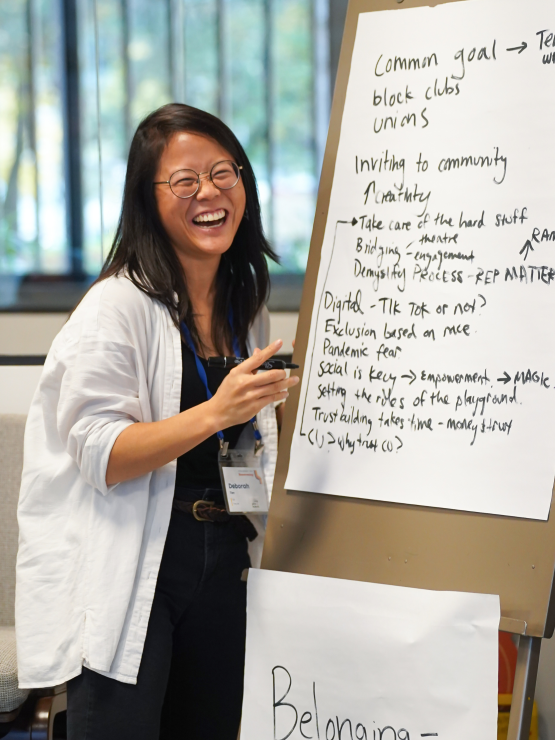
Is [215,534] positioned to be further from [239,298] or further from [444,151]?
[444,151]

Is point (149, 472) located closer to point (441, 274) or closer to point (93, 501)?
point (93, 501)

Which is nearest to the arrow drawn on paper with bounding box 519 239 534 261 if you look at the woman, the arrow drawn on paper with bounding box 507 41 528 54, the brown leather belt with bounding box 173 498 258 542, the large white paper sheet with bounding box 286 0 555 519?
the large white paper sheet with bounding box 286 0 555 519

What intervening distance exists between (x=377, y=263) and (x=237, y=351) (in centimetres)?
37

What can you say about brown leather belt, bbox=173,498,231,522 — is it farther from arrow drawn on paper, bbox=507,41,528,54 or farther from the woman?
arrow drawn on paper, bbox=507,41,528,54

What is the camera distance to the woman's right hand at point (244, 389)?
119 cm

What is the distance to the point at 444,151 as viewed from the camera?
1219mm

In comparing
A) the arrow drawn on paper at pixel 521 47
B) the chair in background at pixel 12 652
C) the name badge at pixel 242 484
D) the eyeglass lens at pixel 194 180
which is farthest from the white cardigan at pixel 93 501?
the arrow drawn on paper at pixel 521 47

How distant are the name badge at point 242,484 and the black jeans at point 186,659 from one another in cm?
5

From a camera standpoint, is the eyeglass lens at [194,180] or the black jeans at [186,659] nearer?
the black jeans at [186,659]

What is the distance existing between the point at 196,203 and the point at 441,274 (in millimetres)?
483

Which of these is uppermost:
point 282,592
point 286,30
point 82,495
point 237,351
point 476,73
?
point 286,30

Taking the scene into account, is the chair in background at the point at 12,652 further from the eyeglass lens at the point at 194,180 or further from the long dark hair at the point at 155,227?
the eyeglass lens at the point at 194,180

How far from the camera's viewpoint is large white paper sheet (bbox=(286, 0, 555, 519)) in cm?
109

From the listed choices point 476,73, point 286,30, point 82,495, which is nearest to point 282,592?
point 82,495
